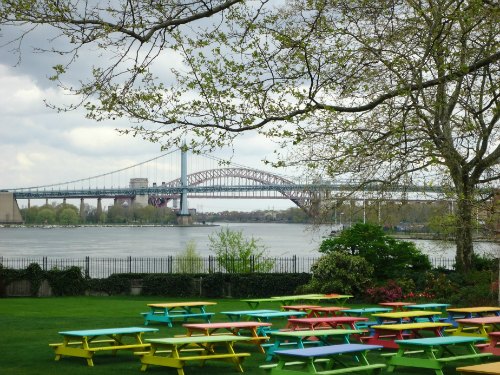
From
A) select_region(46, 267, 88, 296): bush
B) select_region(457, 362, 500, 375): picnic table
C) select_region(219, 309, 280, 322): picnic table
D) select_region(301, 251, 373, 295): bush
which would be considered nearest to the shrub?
select_region(301, 251, 373, 295): bush

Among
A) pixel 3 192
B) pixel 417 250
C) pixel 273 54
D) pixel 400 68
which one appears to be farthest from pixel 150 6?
pixel 3 192

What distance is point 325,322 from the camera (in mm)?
14570

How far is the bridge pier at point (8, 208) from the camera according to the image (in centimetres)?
9794

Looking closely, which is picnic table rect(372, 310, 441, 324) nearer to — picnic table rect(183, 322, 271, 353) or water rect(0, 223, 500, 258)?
picnic table rect(183, 322, 271, 353)

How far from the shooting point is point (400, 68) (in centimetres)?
1426

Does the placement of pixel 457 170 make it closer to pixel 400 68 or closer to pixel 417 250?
pixel 417 250

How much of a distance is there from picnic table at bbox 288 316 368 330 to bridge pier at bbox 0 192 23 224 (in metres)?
85.5

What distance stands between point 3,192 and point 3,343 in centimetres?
8609

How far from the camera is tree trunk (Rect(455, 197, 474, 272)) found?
22742 mm

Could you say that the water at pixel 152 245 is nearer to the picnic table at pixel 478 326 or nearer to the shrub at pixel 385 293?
the shrub at pixel 385 293

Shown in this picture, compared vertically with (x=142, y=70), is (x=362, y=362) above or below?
below

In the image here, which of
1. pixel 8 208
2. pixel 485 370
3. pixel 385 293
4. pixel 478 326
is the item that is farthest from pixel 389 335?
pixel 8 208

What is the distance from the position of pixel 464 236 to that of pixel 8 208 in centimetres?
8483

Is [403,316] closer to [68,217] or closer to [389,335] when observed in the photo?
[389,335]
